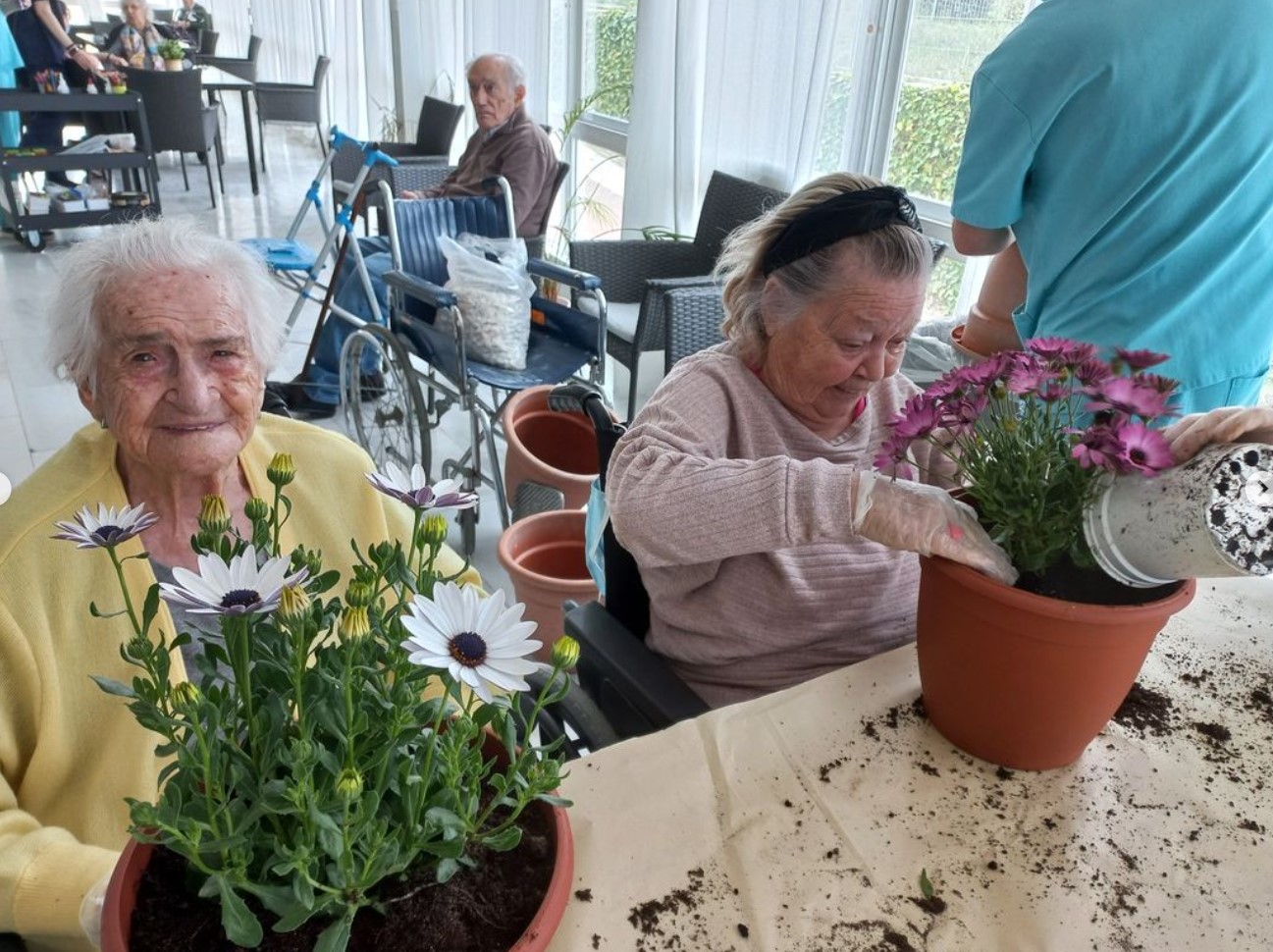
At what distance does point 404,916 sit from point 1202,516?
601 millimetres

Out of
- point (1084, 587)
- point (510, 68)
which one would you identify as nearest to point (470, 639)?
point (1084, 587)

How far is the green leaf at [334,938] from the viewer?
0.46 m

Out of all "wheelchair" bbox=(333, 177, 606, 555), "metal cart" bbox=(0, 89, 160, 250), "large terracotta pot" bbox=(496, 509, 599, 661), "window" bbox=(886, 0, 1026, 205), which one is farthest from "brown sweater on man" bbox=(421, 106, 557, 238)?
"metal cart" bbox=(0, 89, 160, 250)

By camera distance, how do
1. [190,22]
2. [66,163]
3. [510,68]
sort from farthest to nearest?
[190,22], [66,163], [510,68]

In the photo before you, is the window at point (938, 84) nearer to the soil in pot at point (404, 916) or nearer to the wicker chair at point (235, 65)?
the soil in pot at point (404, 916)

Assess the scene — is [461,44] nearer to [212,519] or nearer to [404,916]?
[212,519]

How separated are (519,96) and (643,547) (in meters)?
3.51

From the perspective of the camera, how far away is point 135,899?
1.69 ft

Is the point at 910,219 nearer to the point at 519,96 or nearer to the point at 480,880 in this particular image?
the point at 480,880

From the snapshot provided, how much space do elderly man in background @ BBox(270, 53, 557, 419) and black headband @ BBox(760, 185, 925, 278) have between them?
2.53m

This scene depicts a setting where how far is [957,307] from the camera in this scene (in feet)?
9.94

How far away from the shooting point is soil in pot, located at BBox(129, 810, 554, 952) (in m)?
0.51

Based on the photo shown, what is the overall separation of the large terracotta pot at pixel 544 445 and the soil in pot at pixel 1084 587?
69.3 inches

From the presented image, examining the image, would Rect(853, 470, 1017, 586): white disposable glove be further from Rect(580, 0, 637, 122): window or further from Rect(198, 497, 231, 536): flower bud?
Rect(580, 0, 637, 122): window
